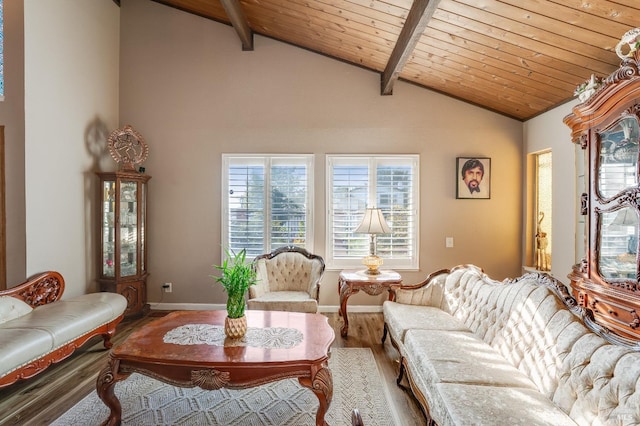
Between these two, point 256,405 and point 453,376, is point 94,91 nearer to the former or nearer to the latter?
point 256,405

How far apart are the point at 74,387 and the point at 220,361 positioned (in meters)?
1.59

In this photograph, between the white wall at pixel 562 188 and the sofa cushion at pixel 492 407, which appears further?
the white wall at pixel 562 188

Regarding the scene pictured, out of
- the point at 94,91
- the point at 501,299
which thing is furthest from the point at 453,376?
the point at 94,91

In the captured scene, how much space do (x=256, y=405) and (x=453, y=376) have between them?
55.5 inches

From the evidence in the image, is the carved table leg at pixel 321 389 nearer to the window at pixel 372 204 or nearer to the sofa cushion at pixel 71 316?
the sofa cushion at pixel 71 316

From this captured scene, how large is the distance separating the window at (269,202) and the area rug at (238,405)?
7.04ft

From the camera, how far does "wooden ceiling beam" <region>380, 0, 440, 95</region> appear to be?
2654 mm

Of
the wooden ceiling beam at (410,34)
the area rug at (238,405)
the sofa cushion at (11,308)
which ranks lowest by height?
the area rug at (238,405)

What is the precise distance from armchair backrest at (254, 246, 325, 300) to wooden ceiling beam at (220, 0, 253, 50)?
274 cm

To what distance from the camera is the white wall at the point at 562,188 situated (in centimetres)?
362

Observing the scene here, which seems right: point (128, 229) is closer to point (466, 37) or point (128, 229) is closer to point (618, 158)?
point (466, 37)

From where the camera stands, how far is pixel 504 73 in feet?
11.9

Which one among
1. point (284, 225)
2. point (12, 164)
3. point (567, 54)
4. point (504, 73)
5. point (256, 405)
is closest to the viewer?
point (256, 405)

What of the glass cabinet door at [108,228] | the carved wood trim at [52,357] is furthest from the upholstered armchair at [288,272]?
the glass cabinet door at [108,228]
